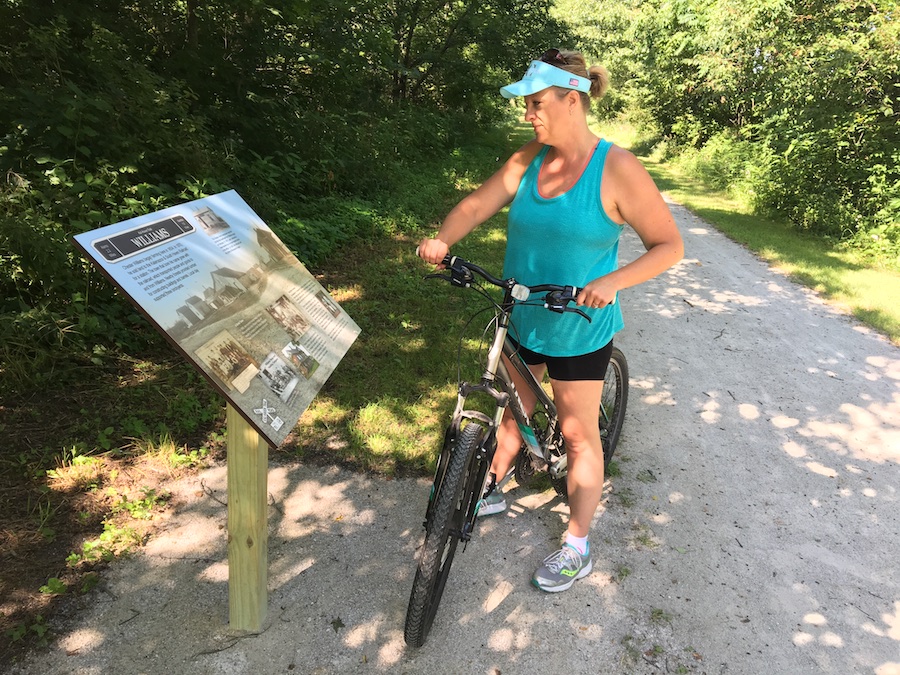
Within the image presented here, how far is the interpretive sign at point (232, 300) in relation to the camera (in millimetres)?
1480

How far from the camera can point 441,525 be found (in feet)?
6.77

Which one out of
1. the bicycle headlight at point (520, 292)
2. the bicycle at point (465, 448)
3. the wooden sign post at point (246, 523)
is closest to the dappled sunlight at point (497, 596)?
the bicycle at point (465, 448)

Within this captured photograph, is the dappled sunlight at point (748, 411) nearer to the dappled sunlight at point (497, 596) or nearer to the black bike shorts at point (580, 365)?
the black bike shorts at point (580, 365)

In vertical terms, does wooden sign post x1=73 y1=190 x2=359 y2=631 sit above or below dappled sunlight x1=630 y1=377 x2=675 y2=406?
above

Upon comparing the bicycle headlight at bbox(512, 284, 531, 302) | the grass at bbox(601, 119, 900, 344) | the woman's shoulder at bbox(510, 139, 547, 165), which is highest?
the woman's shoulder at bbox(510, 139, 547, 165)

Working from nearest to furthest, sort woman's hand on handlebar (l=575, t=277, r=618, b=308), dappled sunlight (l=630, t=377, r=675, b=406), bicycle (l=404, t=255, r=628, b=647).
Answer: woman's hand on handlebar (l=575, t=277, r=618, b=308) → bicycle (l=404, t=255, r=628, b=647) → dappled sunlight (l=630, t=377, r=675, b=406)

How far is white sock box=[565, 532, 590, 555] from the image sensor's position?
2.67 metres

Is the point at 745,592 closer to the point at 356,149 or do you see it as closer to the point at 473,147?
the point at 356,149

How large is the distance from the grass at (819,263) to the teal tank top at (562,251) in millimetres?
5182

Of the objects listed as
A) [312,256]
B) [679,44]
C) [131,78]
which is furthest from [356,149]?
[679,44]

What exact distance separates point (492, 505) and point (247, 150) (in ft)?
16.7

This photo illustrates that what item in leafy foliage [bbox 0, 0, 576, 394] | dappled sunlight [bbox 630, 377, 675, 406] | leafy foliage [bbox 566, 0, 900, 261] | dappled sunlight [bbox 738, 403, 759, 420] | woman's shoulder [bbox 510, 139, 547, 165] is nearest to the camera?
woman's shoulder [bbox 510, 139, 547, 165]

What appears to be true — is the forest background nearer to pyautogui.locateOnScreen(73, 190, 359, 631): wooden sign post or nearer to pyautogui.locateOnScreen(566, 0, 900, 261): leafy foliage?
pyautogui.locateOnScreen(566, 0, 900, 261): leafy foliage

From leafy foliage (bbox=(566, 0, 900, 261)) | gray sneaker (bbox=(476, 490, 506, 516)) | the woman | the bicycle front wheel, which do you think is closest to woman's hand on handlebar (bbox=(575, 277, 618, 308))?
the woman
